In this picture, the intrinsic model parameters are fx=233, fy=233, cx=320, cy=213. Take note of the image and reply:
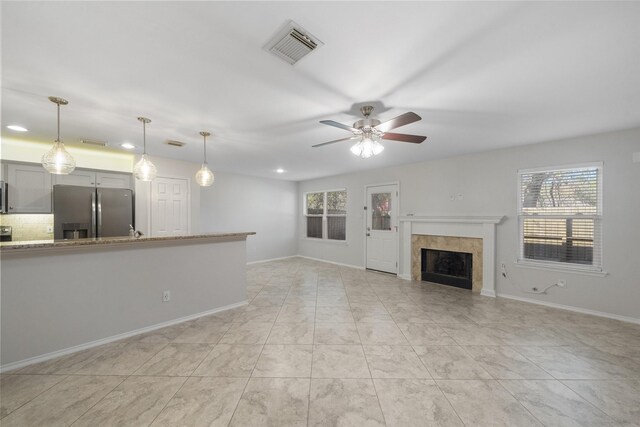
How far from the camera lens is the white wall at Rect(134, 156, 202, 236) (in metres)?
4.39

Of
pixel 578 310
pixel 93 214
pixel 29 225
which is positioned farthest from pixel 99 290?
pixel 578 310

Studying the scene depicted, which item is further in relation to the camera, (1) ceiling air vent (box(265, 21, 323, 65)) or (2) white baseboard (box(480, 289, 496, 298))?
(2) white baseboard (box(480, 289, 496, 298))

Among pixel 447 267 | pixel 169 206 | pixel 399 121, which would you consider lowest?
pixel 447 267

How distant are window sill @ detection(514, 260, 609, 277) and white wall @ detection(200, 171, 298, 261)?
5.58m

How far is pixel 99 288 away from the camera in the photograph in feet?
7.95

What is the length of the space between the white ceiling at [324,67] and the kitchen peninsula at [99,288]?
1489 mm

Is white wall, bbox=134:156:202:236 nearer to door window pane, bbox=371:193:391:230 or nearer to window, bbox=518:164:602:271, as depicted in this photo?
door window pane, bbox=371:193:391:230

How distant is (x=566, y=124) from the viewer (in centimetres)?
286

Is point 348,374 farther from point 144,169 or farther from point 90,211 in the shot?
point 90,211

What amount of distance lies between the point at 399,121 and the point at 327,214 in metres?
4.88

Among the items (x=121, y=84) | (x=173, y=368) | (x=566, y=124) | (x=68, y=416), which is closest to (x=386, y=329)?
(x=173, y=368)

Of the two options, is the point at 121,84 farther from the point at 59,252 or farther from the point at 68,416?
the point at 68,416

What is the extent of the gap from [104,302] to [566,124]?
5.68 meters

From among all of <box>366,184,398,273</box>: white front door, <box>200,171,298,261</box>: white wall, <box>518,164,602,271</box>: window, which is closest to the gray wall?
<box>200,171,298,261</box>: white wall
